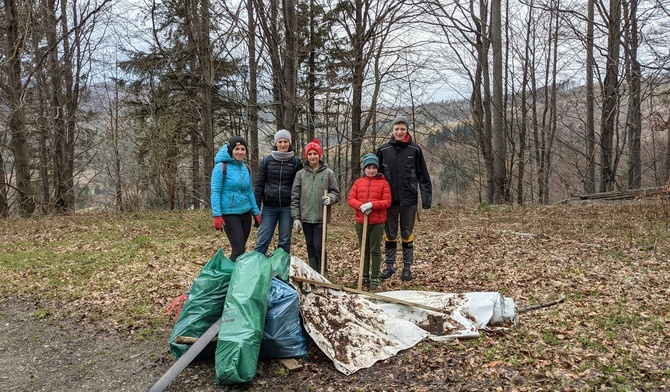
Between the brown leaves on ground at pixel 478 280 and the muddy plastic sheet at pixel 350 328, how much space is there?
0.10 meters

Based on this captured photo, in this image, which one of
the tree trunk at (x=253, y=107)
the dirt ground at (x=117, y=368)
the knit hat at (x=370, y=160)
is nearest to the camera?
the dirt ground at (x=117, y=368)

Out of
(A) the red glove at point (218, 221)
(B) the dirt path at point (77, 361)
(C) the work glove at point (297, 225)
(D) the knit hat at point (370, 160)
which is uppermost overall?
(D) the knit hat at point (370, 160)

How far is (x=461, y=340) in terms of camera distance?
12.8 ft

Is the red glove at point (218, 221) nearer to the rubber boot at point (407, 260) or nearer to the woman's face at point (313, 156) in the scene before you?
the woman's face at point (313, 156)

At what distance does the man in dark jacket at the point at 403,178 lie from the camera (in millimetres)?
5613

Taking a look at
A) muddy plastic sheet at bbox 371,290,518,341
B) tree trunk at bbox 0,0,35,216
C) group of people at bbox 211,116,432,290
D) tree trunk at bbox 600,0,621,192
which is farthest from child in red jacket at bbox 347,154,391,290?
tree trunk at bbox 0,0,35,216

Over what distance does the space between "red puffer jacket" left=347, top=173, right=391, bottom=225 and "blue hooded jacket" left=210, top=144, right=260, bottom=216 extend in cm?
125

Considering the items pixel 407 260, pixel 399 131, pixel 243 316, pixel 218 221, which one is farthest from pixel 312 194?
pixel 243 316

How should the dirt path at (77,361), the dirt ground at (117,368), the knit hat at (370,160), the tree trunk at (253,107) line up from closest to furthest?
the dirt ground at (117,368) < the dirt path at (77,361) < the knit hat at (370,160) < the tree trunk at (253,107)

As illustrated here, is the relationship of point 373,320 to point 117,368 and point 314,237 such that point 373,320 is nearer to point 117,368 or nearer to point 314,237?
point 314,237

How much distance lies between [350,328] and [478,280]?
2761 millimetres

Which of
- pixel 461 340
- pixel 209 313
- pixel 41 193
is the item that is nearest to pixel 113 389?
pixel 209 313

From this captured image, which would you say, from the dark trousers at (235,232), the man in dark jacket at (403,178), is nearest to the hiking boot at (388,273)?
the man in dark jacket at (403,178)

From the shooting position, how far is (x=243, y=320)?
3.37 metres
